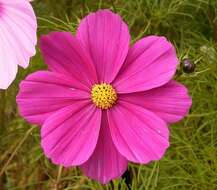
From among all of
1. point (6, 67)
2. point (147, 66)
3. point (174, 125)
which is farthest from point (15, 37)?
point (174, 125)

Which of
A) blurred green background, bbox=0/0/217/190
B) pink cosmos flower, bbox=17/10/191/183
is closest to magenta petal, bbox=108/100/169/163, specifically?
pink cosmos flower, bbox=17/10/191/183

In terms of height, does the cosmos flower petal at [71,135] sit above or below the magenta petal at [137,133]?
A: below

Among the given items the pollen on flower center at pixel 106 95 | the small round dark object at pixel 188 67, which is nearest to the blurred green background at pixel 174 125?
the small round dark object at pixel 188 67

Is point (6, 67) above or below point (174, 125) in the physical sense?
above

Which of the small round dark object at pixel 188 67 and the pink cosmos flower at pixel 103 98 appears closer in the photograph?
the pink cosmos flower at pixel 103 98

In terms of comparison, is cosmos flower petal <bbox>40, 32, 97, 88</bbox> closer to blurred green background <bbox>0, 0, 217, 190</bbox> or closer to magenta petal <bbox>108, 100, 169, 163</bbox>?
magenta petal <bbox>108, 100, 169, 163</bbox>

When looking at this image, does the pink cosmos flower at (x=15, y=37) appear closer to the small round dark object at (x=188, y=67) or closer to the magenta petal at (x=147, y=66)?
the magenta petal at (x=147, y=66)

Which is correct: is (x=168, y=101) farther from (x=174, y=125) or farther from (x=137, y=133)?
(x=174, y=125)
